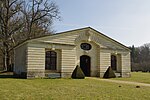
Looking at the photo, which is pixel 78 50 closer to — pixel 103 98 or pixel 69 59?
pixel 69 59

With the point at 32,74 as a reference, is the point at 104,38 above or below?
above

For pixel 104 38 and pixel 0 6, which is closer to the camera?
pixel 104 38

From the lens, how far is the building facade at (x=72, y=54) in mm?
24453

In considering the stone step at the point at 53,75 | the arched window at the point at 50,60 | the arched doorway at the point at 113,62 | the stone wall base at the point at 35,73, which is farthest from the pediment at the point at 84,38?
the stone step at the point at 53,75

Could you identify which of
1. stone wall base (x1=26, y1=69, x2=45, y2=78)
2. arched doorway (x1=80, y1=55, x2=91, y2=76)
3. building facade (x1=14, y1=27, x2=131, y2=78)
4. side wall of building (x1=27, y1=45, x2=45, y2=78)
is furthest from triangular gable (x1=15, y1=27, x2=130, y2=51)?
stone wall base (x1=26, y1=69, x2=45, y2=78)

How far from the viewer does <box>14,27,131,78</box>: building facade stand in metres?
24.5

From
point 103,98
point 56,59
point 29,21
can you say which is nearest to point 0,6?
point 29,21

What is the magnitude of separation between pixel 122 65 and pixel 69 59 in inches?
320

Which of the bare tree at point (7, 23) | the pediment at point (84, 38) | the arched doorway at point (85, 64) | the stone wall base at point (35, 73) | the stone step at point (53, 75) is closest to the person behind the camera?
the stone wall base at point (35, 73)

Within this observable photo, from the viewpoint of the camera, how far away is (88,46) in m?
28.7

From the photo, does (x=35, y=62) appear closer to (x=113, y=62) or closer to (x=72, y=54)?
(x=72, y=54)

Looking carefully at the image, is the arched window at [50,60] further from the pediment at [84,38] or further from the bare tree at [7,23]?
the bare tree at [7,23]

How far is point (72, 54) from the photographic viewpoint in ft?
→ 87.7

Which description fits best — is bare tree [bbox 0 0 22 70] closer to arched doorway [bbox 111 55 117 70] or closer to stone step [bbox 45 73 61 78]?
stone step [bbox 45 73 61 78]
